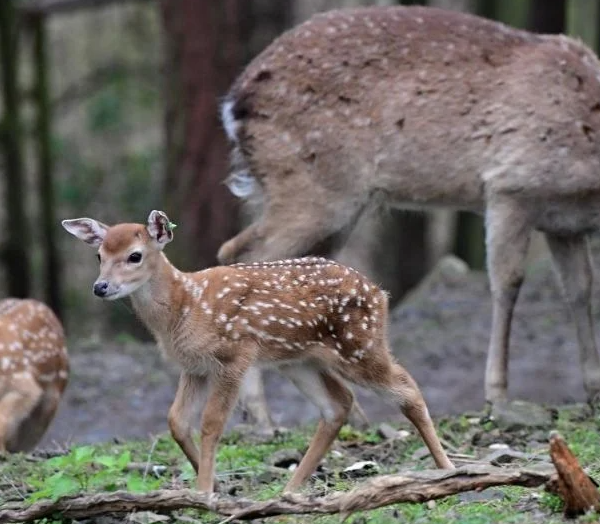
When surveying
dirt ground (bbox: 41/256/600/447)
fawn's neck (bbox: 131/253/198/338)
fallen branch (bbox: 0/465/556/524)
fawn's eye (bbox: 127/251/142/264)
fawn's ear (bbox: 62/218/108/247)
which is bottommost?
dirt ground (bbox: 41/256/600/447)

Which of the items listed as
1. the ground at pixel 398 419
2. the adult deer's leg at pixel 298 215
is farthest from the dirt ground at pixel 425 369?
the adult deer's leg at pixel 298 215

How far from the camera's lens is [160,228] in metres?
5.91

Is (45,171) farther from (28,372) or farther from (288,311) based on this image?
(288,311)

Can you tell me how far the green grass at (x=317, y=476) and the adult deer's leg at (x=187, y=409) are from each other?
22cm

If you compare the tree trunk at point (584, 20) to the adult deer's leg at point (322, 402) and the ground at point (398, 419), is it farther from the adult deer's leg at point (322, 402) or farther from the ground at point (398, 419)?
the adult deer's leg at point (322, 402)

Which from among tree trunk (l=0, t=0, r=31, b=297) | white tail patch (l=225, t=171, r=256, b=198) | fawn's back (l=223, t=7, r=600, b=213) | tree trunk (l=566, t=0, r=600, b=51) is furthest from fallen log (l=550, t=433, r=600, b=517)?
tree trunk (l=566, t=0, r=600, b=51)

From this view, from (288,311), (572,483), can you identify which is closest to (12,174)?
(288,311)

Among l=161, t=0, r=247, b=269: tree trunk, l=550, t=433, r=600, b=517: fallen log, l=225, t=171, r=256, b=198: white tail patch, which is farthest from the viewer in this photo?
l=161, t=0, r=247, b=269: tree trunk

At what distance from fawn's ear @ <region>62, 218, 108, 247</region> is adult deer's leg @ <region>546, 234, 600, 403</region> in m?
3.78

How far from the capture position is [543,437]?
7.11m

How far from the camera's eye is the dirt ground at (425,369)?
10.2m

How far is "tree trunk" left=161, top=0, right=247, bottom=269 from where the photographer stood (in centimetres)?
1263

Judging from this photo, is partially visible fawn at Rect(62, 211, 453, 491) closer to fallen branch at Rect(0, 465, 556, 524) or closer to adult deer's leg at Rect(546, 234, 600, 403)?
fallen branch at Rect(0, 465, 556, 524)

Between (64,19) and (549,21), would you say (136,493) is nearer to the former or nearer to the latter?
(549,21)
